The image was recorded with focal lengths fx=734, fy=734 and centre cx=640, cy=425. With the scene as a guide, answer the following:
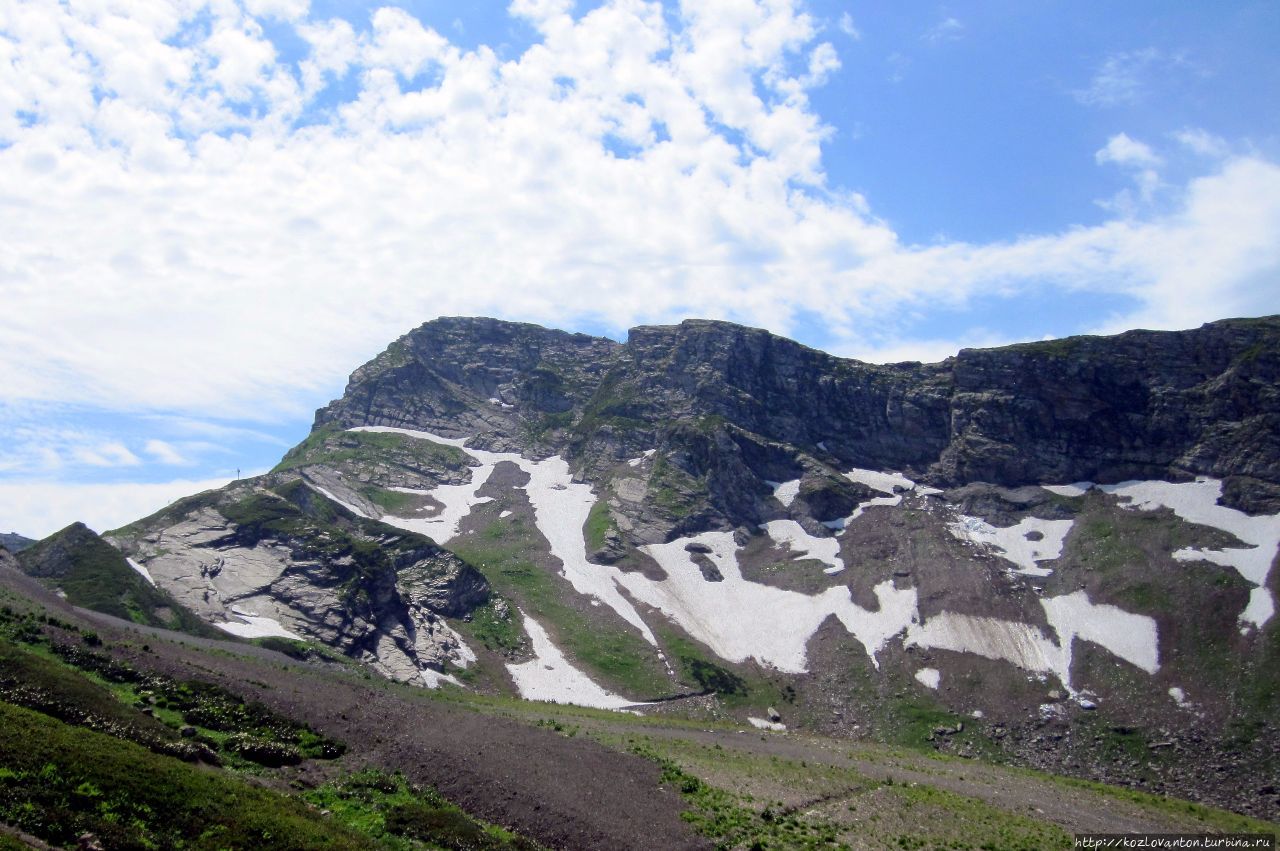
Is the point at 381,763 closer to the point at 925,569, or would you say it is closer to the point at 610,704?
the point at 610,704

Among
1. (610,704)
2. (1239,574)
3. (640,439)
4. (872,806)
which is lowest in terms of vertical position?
(610,704)

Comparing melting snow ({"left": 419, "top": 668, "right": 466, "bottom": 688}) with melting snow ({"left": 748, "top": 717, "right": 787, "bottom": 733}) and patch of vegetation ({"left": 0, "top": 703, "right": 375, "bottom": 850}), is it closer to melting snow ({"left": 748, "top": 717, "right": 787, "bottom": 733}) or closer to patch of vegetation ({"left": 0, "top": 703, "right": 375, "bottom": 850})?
melting snow ({"left": 748, "top": 717, "right": 787, "bottom": 733})

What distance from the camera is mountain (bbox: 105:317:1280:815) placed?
307ft

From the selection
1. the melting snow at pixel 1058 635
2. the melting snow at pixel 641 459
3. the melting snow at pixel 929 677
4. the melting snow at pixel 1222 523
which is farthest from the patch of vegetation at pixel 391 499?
the melting snow at pixel 1222 523

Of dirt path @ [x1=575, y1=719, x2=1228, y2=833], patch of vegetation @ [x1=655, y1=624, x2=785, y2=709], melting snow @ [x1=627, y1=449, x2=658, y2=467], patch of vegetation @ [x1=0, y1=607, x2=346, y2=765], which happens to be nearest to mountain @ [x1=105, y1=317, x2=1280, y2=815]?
patch of vegetation @ [x1=655, y1=624, x2=785, y2=709]

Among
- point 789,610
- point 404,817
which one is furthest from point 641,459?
point 404,817

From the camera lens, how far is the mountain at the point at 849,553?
93.7m

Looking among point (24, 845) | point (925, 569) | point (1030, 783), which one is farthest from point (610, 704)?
point (24, 845)

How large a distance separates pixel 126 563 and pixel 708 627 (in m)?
83.1

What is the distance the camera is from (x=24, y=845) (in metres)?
16.2

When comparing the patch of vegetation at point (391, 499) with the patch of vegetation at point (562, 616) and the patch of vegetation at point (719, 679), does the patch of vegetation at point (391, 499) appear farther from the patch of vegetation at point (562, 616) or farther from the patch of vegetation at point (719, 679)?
the patch of vegetation at point (719, 679)

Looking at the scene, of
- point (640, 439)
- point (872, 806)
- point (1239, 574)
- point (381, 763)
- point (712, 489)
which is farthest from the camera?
point (640, 439)

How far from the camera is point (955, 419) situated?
556ft

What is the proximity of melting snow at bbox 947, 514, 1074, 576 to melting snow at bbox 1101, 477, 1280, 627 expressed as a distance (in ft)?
48.3
